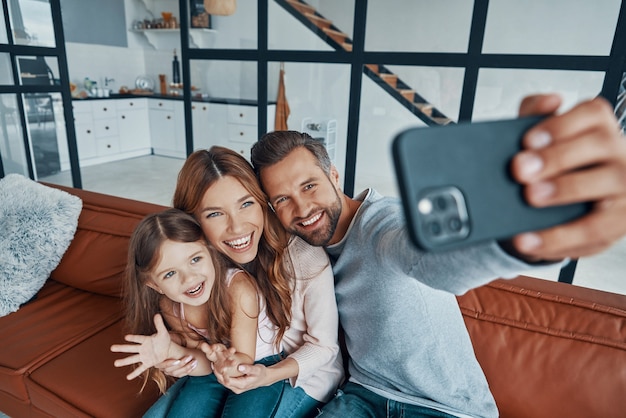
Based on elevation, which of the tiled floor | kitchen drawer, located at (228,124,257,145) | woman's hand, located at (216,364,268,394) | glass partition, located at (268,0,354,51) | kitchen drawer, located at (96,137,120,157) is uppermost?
glass partition, located at (268,0,354,51)

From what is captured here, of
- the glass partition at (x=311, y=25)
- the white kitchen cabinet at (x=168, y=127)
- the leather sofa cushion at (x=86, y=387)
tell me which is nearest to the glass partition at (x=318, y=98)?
the glass partition at (x=311, y=25)

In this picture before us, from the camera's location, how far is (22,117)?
3.14m

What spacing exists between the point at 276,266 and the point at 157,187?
400 cm

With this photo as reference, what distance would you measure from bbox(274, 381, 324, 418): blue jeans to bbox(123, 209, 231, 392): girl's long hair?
22 cm

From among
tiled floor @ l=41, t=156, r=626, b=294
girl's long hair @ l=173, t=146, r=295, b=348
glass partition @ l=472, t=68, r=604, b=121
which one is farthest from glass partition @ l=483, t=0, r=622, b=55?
girl's long hair @ l=173, t=146, r=295, b=348

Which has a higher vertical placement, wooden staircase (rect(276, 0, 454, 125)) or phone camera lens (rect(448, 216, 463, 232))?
wooden staircase (rect(276, 0, 454, 125))

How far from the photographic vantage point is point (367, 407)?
102 cm

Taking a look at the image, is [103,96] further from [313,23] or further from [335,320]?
[335,320]

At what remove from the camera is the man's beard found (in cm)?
108

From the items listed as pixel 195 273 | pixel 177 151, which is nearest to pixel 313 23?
pixel 195 273

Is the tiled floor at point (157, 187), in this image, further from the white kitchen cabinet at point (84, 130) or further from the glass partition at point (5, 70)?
the glass partition at point (5, 70)

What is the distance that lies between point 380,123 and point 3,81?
9.11 ft

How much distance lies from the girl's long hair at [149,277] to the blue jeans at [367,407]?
0.34 metres

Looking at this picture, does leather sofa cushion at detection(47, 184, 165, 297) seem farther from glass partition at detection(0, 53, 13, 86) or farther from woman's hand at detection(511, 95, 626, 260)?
glass partition at detection(0, 53, 13, 86)
